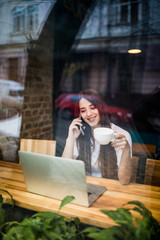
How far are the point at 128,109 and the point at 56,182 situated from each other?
1.25 m

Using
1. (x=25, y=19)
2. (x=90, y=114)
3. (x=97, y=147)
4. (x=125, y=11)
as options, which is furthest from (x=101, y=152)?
(x=25, y=19)

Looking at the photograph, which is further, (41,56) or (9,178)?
(41,56)

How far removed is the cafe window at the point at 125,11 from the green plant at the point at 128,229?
6.12ft

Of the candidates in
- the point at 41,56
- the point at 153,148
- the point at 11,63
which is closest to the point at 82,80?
the point at 41,56

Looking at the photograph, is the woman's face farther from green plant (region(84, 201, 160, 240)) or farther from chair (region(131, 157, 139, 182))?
green plant (region(84, 201, 160, 240))

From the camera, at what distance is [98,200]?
3.59 ft

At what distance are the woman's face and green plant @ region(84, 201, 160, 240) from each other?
812 millimetres

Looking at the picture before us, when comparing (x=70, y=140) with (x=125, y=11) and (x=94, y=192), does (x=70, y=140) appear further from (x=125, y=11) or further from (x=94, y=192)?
(x=125, y=11)

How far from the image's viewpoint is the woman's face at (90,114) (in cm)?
158

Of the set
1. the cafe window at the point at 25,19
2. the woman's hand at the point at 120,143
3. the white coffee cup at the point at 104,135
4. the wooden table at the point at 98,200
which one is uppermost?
the cafe window at the point at 25,19

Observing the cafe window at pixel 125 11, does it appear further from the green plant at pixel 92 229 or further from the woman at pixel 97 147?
the green plant at pixel 92 229

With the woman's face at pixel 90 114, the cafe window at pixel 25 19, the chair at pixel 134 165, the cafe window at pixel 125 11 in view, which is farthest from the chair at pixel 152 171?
the cafe window at pixel 25 19

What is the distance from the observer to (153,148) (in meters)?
1.76

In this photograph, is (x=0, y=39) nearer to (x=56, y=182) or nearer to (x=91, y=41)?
(x=91, y=41)
